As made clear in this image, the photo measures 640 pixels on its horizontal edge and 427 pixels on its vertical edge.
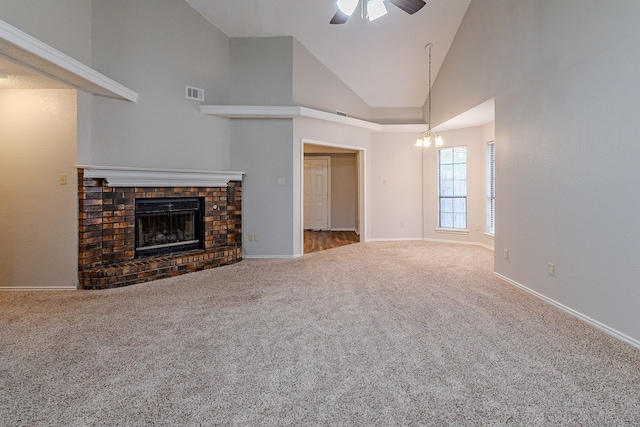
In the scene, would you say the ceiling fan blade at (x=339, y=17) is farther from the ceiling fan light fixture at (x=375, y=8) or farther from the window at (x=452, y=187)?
the window at (x=452, y=187)

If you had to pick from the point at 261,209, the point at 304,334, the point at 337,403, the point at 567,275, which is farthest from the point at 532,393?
the point at 261,209

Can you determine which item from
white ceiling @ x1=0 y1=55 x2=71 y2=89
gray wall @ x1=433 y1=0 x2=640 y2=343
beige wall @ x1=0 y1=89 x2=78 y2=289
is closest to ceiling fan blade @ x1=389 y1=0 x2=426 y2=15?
gray wall @ x1=433 y1=0 x2=640 y2=343

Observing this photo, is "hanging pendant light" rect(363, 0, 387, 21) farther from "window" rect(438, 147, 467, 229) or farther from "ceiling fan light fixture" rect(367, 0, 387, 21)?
"window" rect(438, 147, 467, 229)

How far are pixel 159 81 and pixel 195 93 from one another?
61 centimetres

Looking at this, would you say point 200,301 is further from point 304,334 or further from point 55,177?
point 55,177

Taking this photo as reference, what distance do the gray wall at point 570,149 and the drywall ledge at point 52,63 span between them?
4.59m

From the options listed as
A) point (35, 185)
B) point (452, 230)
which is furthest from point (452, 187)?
point (35, 185)

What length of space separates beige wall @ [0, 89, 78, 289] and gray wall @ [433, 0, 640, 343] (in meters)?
5.17

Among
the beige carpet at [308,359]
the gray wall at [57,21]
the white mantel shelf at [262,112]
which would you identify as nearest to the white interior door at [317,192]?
the white mantel shelf at [262,112]

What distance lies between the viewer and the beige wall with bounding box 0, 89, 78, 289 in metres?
3.99

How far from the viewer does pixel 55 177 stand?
159 inches

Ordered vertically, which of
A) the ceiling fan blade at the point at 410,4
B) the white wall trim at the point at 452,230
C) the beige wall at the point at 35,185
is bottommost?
the white wall trim at the point at 452,230

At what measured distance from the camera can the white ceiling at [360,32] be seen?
17.3 feet

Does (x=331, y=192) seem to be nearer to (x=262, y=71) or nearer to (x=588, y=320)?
(x=262, y=71)
